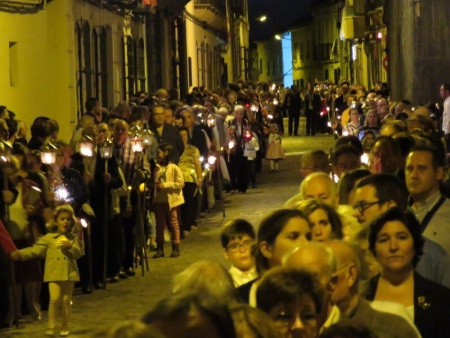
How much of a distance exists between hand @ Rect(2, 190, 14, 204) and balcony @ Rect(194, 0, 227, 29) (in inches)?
1524

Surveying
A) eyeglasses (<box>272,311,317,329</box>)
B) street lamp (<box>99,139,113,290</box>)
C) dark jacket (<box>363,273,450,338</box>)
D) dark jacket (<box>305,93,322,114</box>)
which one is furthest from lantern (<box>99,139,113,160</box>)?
dark jacket (<box>305,93,322,114</box>)

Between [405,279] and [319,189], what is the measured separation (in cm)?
296

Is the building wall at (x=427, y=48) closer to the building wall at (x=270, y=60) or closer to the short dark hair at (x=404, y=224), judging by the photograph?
the short dark hair at (x=404, y=224)

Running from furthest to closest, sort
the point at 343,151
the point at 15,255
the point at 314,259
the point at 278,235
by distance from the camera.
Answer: the point at 15,255 → the point at 343,151 → the point at 278,235 → the point at 314,259

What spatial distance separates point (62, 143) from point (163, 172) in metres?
4.37

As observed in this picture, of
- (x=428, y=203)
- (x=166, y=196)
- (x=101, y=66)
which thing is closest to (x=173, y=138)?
(x=166, y=196)

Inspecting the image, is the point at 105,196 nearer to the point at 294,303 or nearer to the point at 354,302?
the point at 354,302

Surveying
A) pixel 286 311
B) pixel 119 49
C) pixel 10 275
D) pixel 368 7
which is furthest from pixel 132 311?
pixel 368 7

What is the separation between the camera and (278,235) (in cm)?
711

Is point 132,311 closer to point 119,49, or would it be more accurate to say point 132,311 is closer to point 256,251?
point 256,251

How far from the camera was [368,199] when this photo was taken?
28.1 ft

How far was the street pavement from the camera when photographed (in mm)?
13540

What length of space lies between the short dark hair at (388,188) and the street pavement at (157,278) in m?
1.55

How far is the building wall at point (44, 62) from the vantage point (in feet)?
72.3
